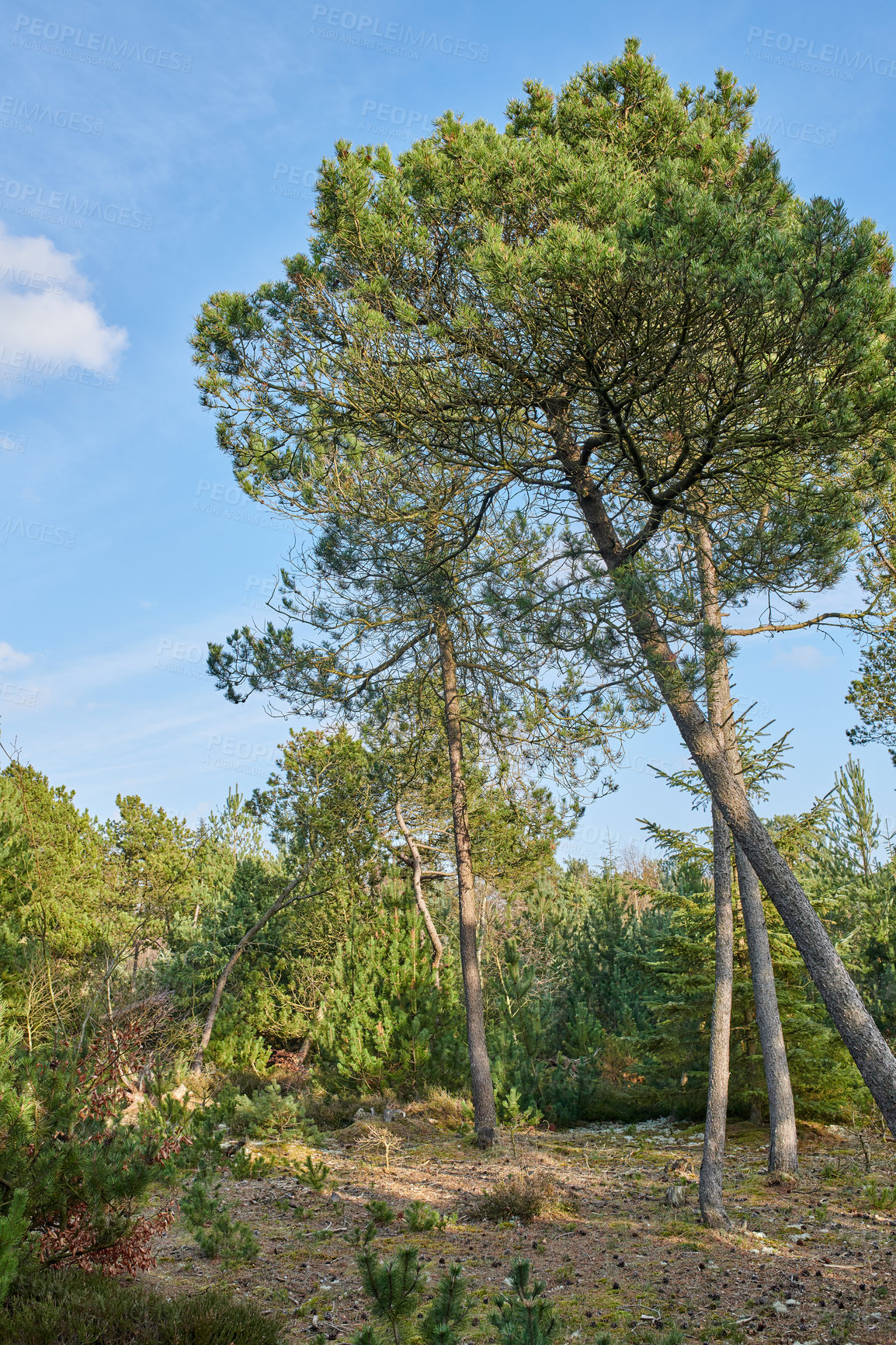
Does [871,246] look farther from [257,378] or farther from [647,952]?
[647,952]

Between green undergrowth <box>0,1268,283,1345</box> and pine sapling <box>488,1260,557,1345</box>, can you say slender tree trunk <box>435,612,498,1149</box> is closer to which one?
green undergrowth <box>0,1268,283,1345</box>

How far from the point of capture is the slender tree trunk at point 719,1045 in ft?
19.7

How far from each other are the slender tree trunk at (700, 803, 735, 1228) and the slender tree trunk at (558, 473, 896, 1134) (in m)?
0.87

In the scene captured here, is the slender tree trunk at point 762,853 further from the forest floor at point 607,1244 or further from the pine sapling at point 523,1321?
the pine sapling at point 523,1321

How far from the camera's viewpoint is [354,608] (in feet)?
26.1

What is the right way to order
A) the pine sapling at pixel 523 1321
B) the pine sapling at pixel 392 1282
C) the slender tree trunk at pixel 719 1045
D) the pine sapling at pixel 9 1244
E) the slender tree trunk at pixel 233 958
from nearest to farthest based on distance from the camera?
the pine sapling at pixel 523 1321
the pine sapling at pixel 9 1244
the pine sapling at pixel 392 1282
the slender tree trunk at pixel 719 1045
the slender tree trunk at pixel 233 958

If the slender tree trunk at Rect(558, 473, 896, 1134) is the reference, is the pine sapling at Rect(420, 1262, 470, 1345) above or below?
below

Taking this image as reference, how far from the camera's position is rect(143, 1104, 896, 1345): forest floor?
4.38m

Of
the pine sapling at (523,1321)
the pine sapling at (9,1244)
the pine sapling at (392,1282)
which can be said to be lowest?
the pine sapling at (392,1282)

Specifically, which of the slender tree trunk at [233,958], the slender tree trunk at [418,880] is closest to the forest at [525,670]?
the slender tree trunk at [418,880]

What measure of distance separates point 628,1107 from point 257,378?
11470mm

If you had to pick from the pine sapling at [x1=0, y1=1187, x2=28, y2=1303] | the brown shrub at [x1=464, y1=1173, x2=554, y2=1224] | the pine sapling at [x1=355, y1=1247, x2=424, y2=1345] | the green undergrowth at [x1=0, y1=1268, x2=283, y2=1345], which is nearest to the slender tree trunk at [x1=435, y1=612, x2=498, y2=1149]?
the brown shrub at [x1=464, y1=1173, x2=554, y2=1224]

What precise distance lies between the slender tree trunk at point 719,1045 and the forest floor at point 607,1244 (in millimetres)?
226

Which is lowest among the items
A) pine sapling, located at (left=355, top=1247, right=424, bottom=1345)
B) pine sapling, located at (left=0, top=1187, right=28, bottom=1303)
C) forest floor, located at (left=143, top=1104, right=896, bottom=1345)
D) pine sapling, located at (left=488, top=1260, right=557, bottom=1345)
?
forest floor, located at (left=143, top=1104, right=896, bottom=1345)
